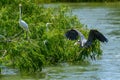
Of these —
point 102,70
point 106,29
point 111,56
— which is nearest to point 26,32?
point 102,70

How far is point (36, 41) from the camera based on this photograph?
1541 centimetres

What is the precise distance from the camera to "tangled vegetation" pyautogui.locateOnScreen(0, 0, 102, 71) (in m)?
14.7

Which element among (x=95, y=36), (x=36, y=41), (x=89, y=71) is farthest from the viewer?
(x=89, y=71)

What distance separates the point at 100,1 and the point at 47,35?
3325 centimetres

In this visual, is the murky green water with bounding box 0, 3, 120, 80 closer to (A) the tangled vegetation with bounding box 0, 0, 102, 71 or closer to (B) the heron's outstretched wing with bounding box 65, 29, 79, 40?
(A) the tangled vegetation with bounding box 0, 0, 102, 71

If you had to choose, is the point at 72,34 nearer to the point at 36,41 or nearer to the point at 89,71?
the point at 36,41

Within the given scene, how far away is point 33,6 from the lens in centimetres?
1805

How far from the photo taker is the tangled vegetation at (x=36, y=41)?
14.7 metres

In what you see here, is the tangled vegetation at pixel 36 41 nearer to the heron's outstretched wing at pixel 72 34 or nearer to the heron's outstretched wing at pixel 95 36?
the heron's outstretched wing at pixel 72 34

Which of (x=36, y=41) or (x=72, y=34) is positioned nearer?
(x=36, y=41)

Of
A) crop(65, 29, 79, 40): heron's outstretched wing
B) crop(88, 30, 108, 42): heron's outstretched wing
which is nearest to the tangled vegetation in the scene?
crop(65, 29, 79, 40): heron's outstretched wing

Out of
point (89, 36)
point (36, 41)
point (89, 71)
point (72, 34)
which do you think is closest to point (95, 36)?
point (89, 36)

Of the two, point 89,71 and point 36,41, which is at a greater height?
point 36,41

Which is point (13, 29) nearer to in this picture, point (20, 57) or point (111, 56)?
point (20, 57)
